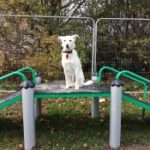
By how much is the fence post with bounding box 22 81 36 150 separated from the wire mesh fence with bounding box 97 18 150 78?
12.7ft

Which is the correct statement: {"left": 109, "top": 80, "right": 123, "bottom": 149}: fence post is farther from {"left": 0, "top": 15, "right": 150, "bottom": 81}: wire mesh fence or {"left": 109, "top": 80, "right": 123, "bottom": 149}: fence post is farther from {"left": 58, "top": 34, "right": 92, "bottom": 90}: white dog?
{"left": 0, "top": 15, "right": 150, "bottom": 81}: wire mesh fence

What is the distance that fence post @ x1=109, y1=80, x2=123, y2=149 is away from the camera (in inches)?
193

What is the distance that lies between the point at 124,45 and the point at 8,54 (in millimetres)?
2602

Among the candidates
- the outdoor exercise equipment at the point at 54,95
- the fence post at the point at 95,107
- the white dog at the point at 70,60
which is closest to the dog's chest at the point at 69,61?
the white dog at the point at 70,60

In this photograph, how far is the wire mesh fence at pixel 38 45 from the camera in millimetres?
8367

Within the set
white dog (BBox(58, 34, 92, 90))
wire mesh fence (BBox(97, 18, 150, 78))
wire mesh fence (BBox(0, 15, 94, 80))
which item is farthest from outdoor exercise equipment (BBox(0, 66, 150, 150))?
wire mesh fence (BBox(97, 18, 150, 78))

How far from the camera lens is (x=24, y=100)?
4801 millimetres

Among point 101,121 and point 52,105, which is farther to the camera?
point 52,105

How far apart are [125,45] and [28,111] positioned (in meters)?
4.29

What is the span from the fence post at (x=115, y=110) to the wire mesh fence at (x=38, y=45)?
139 inches

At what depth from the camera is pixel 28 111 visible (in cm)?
483

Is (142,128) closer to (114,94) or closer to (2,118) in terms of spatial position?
(114,94)

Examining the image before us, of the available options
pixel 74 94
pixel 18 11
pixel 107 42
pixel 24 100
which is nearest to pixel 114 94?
pixel 74 94

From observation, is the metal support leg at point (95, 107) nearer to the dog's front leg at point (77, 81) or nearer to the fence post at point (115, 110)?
the dog's front leg at point (77, 81)
